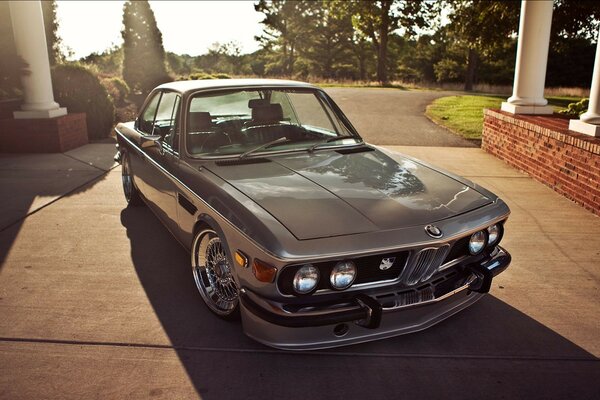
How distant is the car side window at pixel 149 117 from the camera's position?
4848 millimetres

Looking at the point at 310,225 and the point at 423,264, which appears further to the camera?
the point at 423,264

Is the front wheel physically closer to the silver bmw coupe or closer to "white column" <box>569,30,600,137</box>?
the silver bmw coupe

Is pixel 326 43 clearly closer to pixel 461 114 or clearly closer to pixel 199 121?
pixel 461 114

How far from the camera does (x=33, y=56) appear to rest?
29.3ft

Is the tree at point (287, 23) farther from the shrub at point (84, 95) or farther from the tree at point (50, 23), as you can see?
the shrub at point (84, 95)

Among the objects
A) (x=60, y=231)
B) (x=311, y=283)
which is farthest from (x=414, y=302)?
(x=60, y=231)

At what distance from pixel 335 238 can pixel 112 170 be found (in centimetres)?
598

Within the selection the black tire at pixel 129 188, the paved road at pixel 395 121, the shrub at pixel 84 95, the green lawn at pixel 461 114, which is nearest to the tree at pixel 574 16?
the green lawn at pixel 461 114

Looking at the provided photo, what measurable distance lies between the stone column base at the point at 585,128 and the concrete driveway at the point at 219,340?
1.88m

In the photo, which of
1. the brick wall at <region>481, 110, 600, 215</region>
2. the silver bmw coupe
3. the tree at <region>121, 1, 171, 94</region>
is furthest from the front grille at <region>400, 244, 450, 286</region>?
the tree at <region>121, 1, 171, 94</region>

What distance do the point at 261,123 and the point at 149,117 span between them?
147 centimetres

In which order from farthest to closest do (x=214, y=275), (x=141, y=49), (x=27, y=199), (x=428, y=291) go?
(x=141, y=49) < (x=27, y=199) < (x=214, y=275) < (x=428, y=291)

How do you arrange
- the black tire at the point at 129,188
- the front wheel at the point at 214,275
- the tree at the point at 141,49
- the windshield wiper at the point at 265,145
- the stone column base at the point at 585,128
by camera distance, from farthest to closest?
the tree at the point at 141,49 < the stone column base at the point at 585,128 < the black tire at the point at 129,188 < the windshield wiper at the point at 265,145 < the front wheel at the point at 214,275

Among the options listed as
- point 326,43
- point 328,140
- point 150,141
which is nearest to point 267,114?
point 328,140
